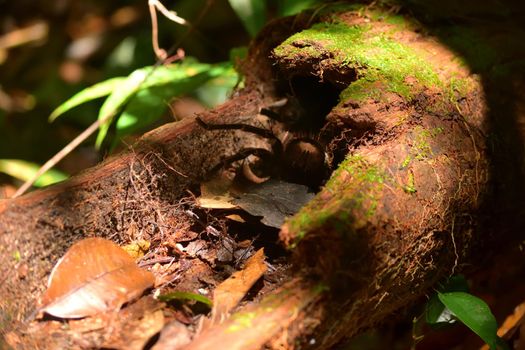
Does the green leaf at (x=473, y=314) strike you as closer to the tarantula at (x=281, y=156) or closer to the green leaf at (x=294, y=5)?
the tarantula at (x=281, y=156)

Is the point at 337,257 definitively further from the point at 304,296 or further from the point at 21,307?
the point at 21,307

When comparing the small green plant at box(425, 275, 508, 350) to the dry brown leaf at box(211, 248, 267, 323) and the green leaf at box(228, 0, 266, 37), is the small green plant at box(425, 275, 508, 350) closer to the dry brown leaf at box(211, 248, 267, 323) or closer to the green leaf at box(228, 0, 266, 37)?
the dry brown leaf at box(211, 248, 267, 323)

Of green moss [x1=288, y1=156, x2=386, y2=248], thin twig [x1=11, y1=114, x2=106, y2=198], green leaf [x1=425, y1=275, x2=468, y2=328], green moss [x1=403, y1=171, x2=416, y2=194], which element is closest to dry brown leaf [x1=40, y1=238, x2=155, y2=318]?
thin twig [x1=11, y1=114, x2=106, y2=198]

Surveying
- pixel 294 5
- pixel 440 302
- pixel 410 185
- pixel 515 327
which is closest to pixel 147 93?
pixel 294 5

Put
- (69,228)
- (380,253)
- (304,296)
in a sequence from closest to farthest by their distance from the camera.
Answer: (304,296), (380,253), (69,228)

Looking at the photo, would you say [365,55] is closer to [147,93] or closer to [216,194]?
[216,194]

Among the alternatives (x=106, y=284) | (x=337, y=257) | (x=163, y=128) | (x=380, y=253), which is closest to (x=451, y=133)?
(x=380, y=253)
